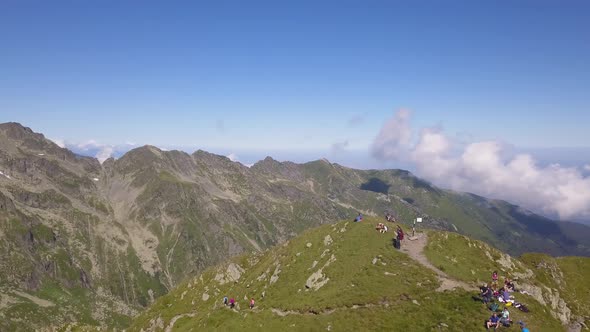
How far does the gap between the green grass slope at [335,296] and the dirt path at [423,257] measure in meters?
1.23

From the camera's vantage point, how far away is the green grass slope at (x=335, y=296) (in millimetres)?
55188

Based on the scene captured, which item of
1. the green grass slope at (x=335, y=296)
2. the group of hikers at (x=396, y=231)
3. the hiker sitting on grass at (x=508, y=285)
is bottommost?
the green grass slope at (x=335, y=296)

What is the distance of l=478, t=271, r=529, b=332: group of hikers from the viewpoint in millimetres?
49875

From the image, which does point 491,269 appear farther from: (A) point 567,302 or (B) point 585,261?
(B) point 585,261

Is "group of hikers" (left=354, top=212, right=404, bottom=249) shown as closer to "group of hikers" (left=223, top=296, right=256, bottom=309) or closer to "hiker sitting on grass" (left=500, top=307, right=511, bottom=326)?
"hiker sitting on grass" (left=500, top=307, right=511, bottom=326)

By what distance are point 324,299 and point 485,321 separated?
25.1 m

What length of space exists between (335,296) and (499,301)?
24.8 m

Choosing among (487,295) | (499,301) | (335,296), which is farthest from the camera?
(335,296)

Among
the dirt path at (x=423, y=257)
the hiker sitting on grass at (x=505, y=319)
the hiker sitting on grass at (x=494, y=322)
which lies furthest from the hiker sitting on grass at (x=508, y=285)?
the hiker sitting on grass at (x=494, y=322)

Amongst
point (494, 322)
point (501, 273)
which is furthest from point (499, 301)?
point (501, 273)

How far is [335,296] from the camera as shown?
64.6m

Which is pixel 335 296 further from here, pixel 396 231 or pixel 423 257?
pixel 396 231

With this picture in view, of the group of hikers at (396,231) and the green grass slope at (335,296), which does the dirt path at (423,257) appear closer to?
the green grass slope at (335,296)

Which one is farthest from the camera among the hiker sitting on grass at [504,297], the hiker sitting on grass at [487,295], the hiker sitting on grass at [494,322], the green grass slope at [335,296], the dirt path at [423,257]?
the dirt path at [423,257]
